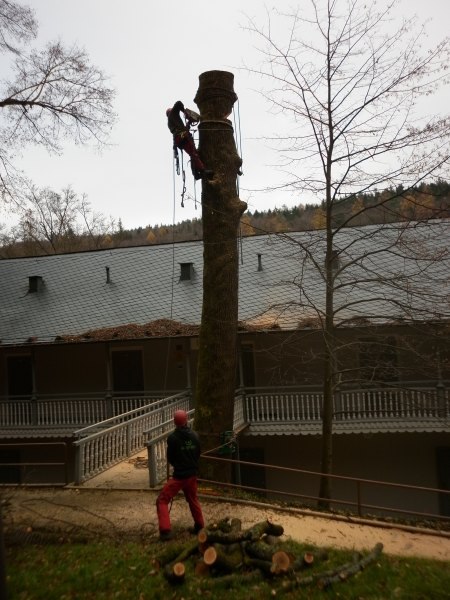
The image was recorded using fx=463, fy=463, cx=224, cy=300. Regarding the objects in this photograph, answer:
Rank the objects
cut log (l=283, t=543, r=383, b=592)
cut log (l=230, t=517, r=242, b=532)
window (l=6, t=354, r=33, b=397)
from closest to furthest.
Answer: cut log (l=283, t=543, r=383, b=592), cut log (l=230, t=517, r=242, b=532), window (l=6, t=354, r=33, b=397)

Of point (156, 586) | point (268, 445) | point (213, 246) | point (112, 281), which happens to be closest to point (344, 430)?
point (268, 445)

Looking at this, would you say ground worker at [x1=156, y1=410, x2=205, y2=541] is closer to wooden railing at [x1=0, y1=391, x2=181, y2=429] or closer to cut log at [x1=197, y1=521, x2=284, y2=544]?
cut log at [x1=197, y1=521, x2=284, y2=544]

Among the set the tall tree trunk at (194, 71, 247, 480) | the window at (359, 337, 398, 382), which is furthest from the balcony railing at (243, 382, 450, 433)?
the tall tree trunk at (194, 71, 247, 480)

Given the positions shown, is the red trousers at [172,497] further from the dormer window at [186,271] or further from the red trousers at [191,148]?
the dormer window at [186,271]

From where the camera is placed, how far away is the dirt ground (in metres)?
6.60

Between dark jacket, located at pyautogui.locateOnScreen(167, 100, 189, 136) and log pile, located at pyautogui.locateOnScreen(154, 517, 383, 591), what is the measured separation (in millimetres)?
7206

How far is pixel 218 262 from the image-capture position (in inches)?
364

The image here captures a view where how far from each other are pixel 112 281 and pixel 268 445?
31.1 ft

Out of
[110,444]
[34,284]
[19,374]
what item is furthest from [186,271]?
[110,444]

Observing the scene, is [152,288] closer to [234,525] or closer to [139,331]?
[139,331]

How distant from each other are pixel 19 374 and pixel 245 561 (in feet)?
52.6

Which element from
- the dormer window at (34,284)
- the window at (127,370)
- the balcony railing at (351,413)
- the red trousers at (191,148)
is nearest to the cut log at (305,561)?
the red trousers at (191,148)

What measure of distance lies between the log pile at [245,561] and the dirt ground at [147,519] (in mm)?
908

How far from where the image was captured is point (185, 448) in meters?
6.32
